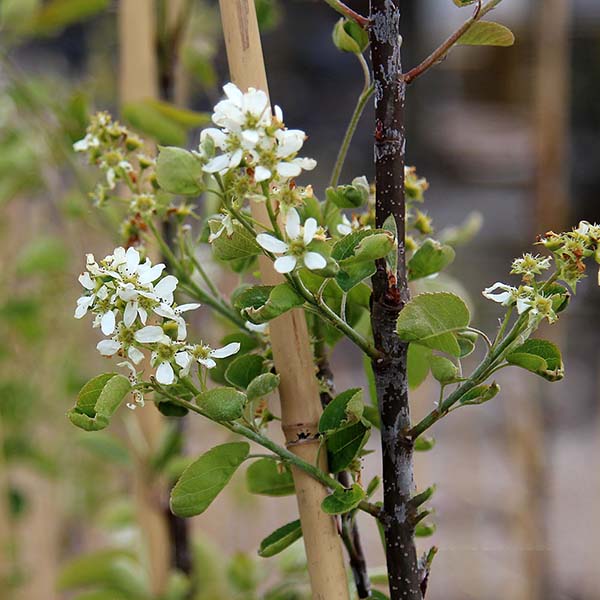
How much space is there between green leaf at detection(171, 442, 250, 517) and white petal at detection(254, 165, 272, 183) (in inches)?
4.5

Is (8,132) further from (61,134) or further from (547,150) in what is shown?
(547,150)

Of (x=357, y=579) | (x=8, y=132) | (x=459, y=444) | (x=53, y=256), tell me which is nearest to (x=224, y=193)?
(x=357, y=579)

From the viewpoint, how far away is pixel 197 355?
1.02ft

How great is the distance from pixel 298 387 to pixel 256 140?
110 millimetres

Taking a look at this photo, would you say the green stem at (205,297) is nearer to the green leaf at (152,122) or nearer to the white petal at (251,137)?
the white petal at (251,137)

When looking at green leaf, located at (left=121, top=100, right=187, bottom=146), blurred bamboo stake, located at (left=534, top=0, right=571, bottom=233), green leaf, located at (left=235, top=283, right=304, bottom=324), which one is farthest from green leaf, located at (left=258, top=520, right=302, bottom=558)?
blurred bamboo stake, located at (left=534, top=0, right=571, bottom=233)

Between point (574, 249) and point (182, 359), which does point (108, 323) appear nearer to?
point (182, 359)

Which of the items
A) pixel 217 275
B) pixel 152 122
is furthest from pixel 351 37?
pixel 217 275

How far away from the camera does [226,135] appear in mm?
297

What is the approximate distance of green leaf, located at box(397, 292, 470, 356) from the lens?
0.99 ft

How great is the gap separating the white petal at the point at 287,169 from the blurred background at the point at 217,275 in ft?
0.83

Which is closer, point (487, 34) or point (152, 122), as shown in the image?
point (487, 34)

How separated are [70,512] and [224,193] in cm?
152

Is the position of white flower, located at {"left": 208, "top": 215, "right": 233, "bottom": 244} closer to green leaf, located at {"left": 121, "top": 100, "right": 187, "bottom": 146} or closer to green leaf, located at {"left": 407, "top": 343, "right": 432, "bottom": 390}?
green leaf, located at {"left": 407, "top": 343, "right": 432, "bottom": 390}
